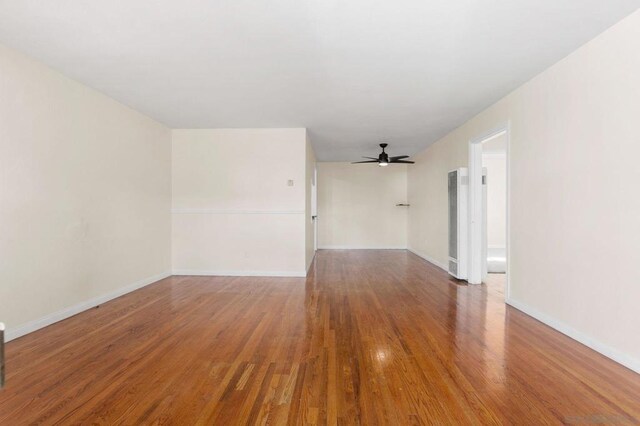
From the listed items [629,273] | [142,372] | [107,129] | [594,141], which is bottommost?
[142,372]

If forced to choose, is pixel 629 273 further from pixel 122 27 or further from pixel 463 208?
pixel 122 27

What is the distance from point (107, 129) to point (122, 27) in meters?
1.96

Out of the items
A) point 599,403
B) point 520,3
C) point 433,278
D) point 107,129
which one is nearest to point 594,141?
point 520,3

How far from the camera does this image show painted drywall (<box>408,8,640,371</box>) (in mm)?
2270

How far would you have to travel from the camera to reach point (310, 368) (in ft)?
7.19

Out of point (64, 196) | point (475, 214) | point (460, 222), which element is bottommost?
point (460, 222)

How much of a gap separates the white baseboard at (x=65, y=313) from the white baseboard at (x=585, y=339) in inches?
194

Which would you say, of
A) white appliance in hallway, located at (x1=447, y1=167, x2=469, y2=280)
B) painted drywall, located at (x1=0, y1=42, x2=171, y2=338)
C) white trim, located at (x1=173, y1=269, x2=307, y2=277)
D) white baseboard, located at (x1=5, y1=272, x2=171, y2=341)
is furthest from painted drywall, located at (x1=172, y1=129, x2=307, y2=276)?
white appliance in hallway, located at (x1=447, y1=167, x2=469, y2=280)

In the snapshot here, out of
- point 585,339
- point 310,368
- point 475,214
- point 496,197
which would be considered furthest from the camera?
Answer: point 496,197

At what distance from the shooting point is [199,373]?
2.14m

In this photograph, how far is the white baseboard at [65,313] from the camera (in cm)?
273

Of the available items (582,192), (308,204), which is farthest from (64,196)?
(582,192)

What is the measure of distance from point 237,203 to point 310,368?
373 centimetres

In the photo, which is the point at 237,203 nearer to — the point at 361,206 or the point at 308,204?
the point at 308,204
